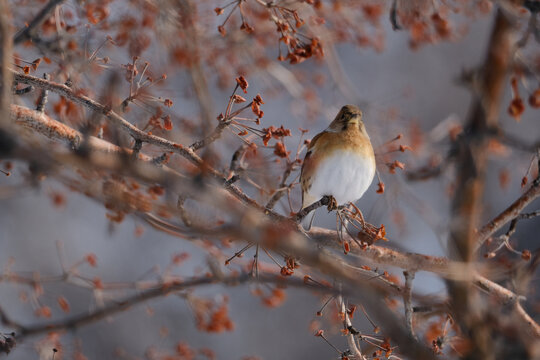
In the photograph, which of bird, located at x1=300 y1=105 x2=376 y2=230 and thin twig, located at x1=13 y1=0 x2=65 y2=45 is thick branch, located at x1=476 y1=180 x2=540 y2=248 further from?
thin twig, located at x1=13 y1=0 x2=65 y2=45

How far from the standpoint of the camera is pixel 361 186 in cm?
282

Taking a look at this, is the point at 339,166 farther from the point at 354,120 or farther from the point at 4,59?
the point at 4,59

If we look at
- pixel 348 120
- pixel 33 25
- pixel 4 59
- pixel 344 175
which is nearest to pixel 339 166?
pixel 344 175

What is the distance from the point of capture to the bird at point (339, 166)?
9.16 feet

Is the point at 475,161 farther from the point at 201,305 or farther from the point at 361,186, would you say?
the point at 201,305

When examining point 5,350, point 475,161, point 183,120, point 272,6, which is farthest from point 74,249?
point 475,161

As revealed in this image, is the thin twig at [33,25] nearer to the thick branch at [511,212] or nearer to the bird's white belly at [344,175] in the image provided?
the bird's white belly at [344,175]

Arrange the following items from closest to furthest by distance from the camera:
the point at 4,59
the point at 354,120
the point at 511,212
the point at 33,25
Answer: the point at 4,59 < the point at 511,212 < the point at 33,25 < the point at 354,120

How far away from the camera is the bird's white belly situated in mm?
2789

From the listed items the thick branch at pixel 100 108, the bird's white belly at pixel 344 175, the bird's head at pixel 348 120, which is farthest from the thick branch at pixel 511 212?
the thick branch at pixel 100 108

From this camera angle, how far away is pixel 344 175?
2.79 meters

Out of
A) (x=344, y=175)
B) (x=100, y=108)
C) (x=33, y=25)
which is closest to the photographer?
(x=100, y=108)

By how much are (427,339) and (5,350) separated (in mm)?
2151

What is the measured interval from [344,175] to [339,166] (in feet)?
0.19
